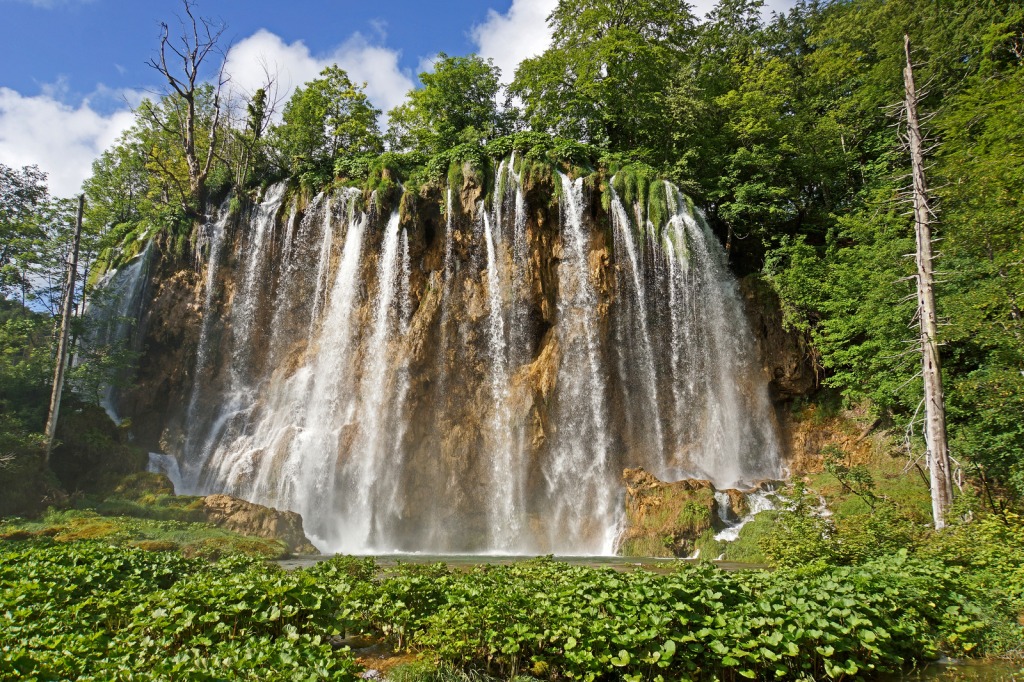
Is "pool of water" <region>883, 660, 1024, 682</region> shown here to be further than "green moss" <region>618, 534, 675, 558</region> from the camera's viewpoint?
No

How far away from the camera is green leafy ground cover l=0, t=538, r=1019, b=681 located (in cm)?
465

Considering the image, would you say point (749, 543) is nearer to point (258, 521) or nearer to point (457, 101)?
point (258, 521)

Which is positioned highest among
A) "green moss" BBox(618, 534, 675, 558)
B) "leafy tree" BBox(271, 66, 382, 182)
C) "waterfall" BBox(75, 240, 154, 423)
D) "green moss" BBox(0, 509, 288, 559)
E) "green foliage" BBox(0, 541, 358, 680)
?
"leafy tree" BBox(271, 66, 382, 182)

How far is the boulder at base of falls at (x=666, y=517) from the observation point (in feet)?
55.8

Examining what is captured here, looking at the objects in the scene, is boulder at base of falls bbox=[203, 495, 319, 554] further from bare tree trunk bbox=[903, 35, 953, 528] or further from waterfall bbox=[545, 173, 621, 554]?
bare tree trunk bbox=[903, 35, 953, 528]

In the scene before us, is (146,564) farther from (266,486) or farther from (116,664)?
(266,486)

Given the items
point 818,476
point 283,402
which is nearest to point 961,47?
point 818,476

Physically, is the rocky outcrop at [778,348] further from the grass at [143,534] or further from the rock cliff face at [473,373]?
the grass at [143,534]

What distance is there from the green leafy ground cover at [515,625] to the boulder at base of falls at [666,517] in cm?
1026

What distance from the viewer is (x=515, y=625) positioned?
530 cm

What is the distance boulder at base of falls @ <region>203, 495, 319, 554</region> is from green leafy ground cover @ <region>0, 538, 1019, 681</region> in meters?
10.6

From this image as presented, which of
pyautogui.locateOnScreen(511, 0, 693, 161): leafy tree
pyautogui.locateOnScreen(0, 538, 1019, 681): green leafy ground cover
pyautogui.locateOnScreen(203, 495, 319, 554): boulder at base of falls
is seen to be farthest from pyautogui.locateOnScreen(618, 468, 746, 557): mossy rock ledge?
pyautogui.locateOnScreen(511, 0, 693, 161): leafy tree

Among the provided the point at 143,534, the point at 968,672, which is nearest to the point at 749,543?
the point at 968,672

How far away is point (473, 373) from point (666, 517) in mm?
8840
